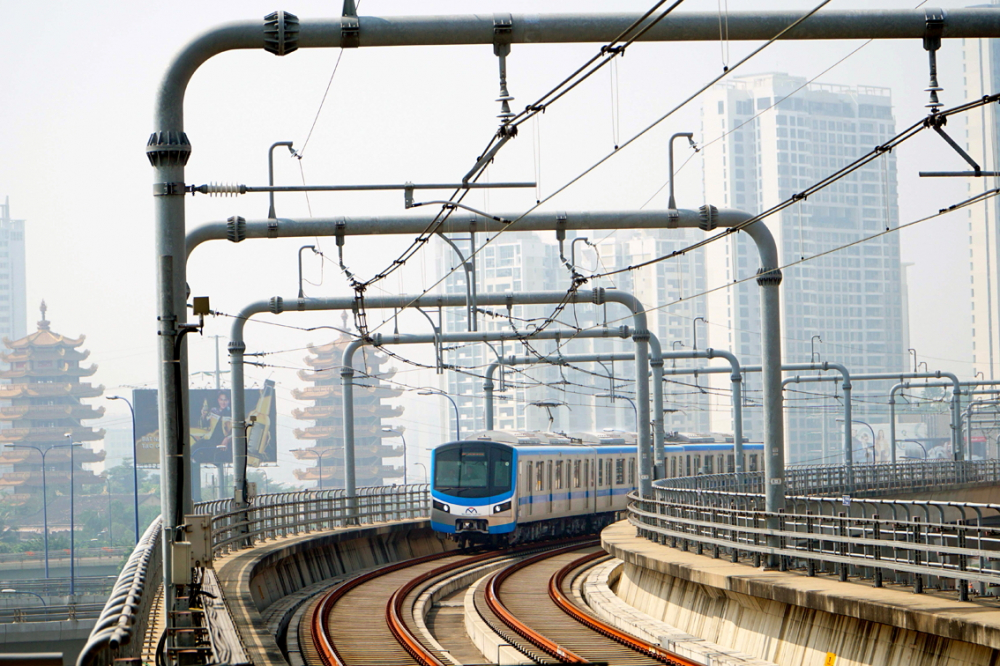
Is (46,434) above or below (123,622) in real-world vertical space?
below

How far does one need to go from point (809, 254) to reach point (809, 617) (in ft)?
570

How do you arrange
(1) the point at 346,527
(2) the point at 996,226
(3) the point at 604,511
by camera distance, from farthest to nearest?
(2) the point at 996,226, (3) the point at 604,511, (1) the point at 346,527

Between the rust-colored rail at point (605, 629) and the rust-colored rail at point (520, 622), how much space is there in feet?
2.75

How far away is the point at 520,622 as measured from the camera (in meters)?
18.3

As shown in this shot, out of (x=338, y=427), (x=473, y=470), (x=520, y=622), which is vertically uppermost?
(x=473, y=470)

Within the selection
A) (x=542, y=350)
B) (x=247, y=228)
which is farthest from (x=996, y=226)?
(x=247, y=228)

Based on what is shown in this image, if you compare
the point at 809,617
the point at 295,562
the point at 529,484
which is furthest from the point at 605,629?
the point at 529,484

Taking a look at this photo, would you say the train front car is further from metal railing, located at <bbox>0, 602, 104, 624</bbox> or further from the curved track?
metal railing, located at <bbox>0, 602, 104, 624</bbox>

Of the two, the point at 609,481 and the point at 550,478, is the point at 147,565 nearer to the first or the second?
the point at 550,478

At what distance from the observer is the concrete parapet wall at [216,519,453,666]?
1407cm

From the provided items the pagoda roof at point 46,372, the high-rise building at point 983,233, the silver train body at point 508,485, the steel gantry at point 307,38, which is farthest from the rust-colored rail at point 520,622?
the high-rise building at point 983,233

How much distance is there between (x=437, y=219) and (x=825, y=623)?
7318 millimetres

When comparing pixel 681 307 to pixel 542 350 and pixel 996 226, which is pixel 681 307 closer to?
pixel 542 350

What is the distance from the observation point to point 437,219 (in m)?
16.4
